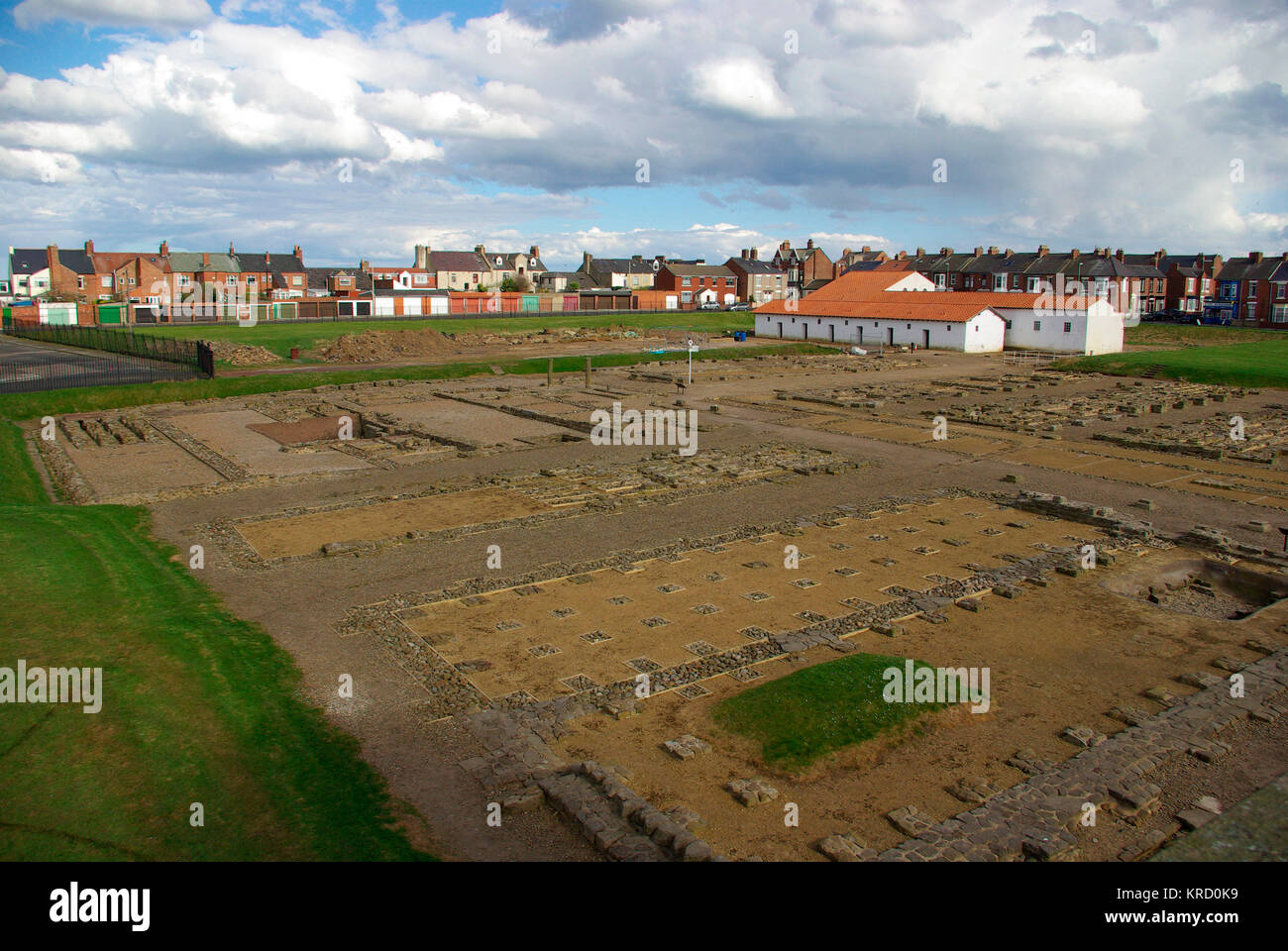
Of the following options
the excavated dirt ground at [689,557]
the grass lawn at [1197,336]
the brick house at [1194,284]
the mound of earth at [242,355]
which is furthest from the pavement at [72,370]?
the brick house at [1194,284]

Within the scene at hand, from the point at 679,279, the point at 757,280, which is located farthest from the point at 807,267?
the point at 679,279

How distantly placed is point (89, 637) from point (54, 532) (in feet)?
24.3

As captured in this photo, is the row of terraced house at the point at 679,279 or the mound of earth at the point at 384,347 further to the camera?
the row of terraced house at the point at 679,279

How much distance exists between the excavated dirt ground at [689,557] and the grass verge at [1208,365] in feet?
41.4

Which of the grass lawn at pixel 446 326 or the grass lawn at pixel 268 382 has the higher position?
the grass lawn at pixel 446 326

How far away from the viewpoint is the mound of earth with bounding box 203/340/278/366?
2290 inches

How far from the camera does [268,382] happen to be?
48.5m

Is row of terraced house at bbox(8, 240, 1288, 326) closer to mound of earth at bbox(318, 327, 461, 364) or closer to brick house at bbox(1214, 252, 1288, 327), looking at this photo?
brick house at bbox(1214, 252, 1288, 327)

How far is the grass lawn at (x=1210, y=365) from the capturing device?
175 ft

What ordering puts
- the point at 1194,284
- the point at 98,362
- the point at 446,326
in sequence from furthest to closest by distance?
1. the point at 1194,284
2. the point at 446,326
3. the point at 98,362

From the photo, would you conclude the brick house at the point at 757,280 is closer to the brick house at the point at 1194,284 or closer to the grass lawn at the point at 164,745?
the brick house at the point at 1194,284

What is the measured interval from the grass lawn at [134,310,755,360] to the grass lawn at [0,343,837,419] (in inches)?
607

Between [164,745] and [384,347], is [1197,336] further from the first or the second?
[164,745]

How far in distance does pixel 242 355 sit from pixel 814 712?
56.8 meters
